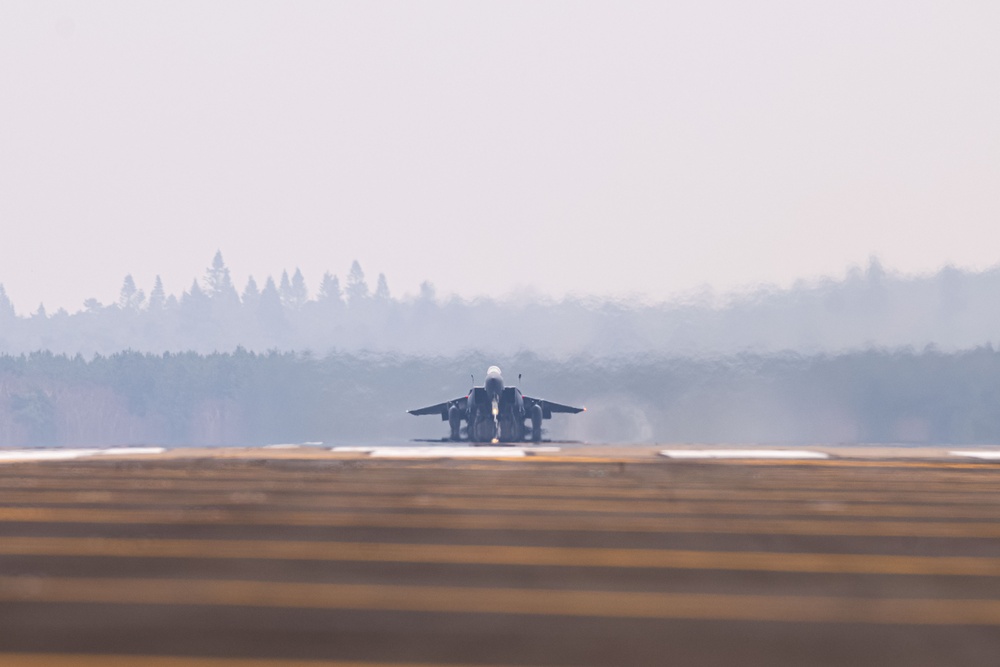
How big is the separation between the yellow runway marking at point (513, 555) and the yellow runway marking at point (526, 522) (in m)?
1.07

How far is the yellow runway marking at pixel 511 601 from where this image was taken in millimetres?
4770

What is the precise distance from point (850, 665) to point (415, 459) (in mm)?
15609

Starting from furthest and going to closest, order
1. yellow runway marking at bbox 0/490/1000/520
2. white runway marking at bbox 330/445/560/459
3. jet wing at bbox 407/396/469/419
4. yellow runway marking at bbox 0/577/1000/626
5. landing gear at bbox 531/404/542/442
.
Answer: jet wing at bbox 407/396/469/419
landing gear at bbox 531/404/542/442
white runway marking at bbox 330/445/560/459
yellow runway marking at bbox 0/490/1000/520
yellow runway marking at bbox 0/577/1000/626

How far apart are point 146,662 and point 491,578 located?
7.59 feet

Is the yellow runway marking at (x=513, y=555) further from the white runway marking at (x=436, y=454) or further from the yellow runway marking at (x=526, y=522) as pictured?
the white runway marking at (x=436, y=454)

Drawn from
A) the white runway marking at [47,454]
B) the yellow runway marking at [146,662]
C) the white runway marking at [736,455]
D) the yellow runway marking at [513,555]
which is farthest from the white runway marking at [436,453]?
the yellow runway marking at [146,662]

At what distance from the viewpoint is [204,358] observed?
14450 centimetres

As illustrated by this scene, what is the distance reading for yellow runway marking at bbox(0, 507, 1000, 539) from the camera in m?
7.88

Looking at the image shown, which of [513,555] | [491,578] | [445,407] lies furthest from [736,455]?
[445,407]

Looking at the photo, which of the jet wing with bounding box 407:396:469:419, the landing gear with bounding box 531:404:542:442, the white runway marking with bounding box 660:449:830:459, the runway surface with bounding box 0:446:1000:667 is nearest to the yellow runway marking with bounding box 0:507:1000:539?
the runway surface with bounding box 0:446:1000:667

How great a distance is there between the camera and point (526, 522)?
827 centimetres

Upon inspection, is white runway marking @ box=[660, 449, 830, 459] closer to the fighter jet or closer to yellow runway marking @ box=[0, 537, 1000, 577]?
yellow runway marking @ box=[0, 537, 1000, 577]

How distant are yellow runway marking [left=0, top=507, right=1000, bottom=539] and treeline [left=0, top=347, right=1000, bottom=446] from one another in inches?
2234

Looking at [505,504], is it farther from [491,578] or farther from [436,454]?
[436,454]
